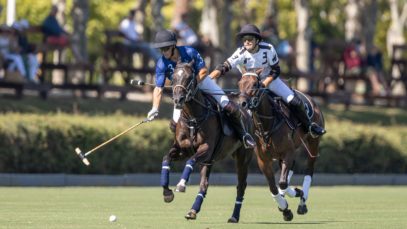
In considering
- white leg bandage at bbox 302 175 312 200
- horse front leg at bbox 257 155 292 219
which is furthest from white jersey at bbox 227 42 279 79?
white leg bandage at bbox 302 175 312 200

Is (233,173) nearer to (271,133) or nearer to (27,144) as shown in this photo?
(27,144)

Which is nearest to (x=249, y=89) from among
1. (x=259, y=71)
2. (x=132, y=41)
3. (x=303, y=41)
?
(x=259, y=71)

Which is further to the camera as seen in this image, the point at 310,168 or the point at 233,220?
the point at 310,168

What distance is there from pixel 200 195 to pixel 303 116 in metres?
3.55

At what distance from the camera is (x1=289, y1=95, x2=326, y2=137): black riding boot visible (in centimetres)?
1816

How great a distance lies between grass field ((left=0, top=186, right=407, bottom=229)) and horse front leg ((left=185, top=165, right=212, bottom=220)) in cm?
11

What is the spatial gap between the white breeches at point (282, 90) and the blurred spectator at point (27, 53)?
10.9 meters

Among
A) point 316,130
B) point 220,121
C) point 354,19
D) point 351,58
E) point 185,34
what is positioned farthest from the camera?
point 354,19

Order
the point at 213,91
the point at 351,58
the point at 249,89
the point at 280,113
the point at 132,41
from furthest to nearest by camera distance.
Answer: the point at 351,58, the point at 132,41, the point at 280,113, the point at 249,89, the point at 213,91

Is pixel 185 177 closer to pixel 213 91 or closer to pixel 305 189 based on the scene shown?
pixel 213 91

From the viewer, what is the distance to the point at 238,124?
1633 centimetres

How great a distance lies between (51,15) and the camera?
1141 inches

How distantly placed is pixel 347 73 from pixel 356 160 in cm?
933

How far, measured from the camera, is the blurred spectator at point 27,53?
27797 mm
